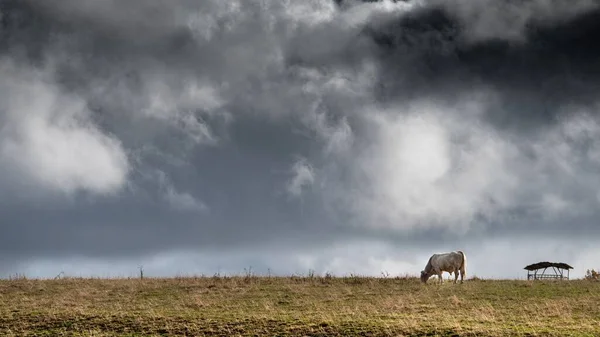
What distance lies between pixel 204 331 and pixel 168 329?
162 centimetres

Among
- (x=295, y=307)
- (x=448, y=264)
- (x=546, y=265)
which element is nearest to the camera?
(x=295, y=307)

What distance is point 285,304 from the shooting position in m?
36.2

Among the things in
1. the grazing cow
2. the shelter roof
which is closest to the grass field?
the grazing cow

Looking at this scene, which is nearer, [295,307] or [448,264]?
[295,307]

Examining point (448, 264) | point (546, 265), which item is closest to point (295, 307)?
point (448, 264)

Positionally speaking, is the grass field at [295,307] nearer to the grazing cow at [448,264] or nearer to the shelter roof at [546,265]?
the grazing cow at [448,264]

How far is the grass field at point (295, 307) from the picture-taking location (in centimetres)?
2841

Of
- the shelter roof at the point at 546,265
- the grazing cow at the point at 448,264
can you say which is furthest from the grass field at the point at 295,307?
the shelter roof at the point at 546,265

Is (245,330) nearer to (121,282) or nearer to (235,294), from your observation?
(235,294)

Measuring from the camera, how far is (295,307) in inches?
1377

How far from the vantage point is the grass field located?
93.2ft

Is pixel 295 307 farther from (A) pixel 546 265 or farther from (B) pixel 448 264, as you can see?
(A) pixel 546 265

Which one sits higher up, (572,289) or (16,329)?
(572,289)

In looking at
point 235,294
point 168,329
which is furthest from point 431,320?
point 235,294
